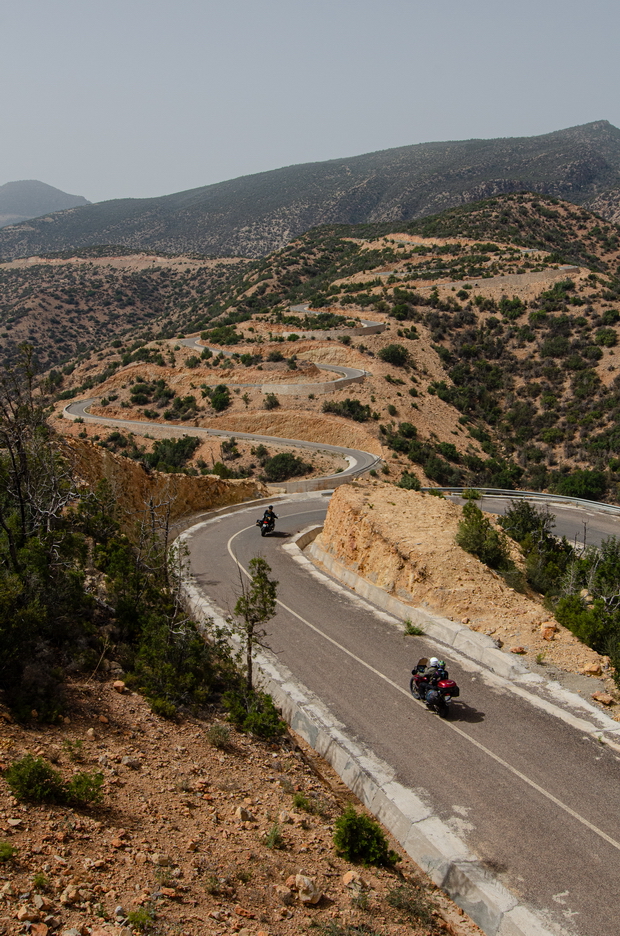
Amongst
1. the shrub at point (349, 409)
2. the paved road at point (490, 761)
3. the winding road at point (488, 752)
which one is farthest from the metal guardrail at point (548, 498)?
the paved road at point (490, 761)

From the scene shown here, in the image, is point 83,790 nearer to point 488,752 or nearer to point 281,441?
point 488,752

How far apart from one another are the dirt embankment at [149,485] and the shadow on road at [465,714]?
851cm

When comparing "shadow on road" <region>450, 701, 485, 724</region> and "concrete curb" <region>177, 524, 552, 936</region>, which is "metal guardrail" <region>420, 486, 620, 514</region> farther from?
"concrete curb" <region>177, 524, 552, 936</region>

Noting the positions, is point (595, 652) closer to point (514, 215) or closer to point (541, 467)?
point (541, 467)

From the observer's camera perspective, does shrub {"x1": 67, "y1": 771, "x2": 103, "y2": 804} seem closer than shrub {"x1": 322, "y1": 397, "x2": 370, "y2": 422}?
Yes

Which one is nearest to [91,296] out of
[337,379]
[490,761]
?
[337,379]

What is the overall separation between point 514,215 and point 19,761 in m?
93.3

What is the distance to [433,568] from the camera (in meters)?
14.6

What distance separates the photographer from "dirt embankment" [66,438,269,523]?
19.4 m

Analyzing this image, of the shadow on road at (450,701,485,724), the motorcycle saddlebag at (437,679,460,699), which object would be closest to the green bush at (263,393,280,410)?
the shadow on road at (450,701,485,724)

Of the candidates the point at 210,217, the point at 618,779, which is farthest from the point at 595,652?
the point at 210,217

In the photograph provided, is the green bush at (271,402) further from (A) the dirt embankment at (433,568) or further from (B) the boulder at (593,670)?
(B) the boulder at (593,670)

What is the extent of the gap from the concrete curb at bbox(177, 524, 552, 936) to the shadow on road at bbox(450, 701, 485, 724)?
1762mm

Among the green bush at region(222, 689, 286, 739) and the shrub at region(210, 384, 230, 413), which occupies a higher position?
the shrub at region(210, 384, 230, 413)
